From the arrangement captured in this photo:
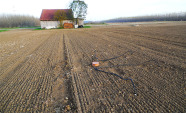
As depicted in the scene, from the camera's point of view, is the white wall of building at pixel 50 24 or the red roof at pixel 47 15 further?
the red roof at pixel 47 15

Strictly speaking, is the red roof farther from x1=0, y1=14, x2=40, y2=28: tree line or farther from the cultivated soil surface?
the cultivated soil surface

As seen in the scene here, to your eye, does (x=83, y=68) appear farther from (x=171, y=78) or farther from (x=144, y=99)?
(x=171, y=78)

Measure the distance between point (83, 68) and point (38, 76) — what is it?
5.61ft

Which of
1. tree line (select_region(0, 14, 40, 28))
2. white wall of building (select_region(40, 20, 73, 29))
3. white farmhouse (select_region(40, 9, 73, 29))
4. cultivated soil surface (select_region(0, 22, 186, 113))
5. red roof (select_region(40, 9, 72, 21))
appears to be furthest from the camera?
tree line (select_region(0, 14, 40, 28))

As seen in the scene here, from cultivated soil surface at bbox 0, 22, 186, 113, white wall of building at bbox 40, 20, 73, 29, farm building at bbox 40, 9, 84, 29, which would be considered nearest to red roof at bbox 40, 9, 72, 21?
farm building at bbox 40, 9, 84, 29

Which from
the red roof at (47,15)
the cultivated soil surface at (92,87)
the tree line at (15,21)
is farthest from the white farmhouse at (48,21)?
the cultivated soil surface at (92,87)

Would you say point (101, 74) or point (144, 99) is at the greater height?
point (101, 74)

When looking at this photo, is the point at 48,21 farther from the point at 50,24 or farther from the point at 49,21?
the point at 50,24

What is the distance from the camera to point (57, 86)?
3244mm

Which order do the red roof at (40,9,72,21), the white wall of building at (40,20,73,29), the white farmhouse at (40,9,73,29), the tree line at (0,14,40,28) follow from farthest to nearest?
the tree line at (0,14,40,28), the red roof at (40,9,72,21), the white wall of building at (40,20,73,29), the white farmhouse at (40,9,73,29)

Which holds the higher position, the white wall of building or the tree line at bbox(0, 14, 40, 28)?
the tree line at bbox(0, 14, 40, 28)

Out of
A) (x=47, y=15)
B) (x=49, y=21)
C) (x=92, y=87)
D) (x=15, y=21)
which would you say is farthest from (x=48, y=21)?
(x=92, y=87)

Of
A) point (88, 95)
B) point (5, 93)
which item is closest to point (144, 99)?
point (88, 95)

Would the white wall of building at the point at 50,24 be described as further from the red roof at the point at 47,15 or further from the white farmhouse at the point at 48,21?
the red roof at the point at 47,15
